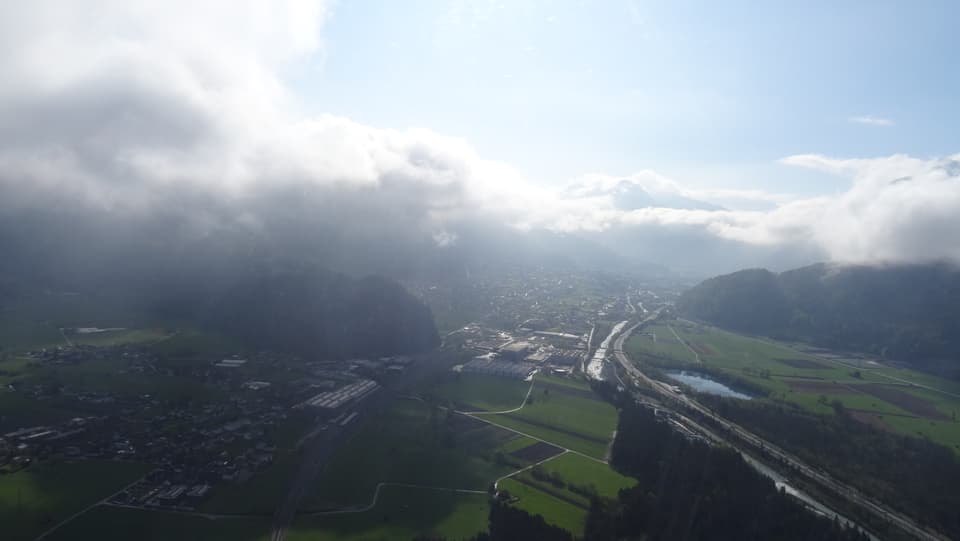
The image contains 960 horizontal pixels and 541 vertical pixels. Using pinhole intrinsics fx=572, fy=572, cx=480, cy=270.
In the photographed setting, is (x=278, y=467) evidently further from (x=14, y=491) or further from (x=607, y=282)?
(x=607, y=282)

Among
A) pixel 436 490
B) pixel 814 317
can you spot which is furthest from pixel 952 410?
pixel 436 490

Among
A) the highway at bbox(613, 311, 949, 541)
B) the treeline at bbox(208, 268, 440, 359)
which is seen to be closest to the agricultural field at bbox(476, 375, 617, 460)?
the highway at bbox(613, 311, 949, 541)

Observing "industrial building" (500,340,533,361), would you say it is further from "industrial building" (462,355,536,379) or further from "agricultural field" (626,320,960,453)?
"agricultural field" (626,320,960,453)

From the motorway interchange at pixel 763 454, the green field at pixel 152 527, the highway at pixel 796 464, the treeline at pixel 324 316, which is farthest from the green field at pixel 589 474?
the treeline at pixel 324 316

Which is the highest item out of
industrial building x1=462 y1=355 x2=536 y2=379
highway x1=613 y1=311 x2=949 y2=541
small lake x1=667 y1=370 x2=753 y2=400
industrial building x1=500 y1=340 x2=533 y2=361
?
industrial building x1=500 y1=340 x2=533 y2=361

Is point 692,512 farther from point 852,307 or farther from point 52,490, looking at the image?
point 852,307
